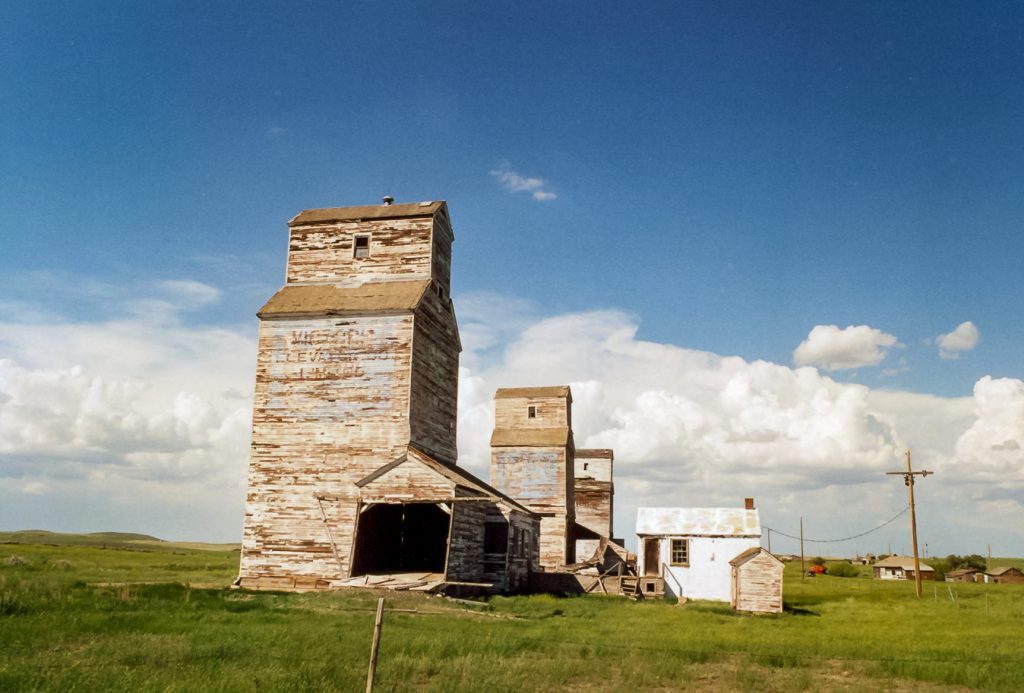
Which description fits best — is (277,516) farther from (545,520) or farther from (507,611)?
(545,520)

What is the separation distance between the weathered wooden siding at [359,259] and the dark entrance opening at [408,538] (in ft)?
30.7

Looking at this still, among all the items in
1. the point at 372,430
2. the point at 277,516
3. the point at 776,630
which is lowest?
the point at 776,630

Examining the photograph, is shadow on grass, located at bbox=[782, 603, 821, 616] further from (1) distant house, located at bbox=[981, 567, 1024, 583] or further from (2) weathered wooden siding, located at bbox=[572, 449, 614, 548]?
(1) distant house, located at bbox=[981, 567, 1024, 583]

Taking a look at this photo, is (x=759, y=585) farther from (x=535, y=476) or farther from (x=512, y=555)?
(x=535, y=476)

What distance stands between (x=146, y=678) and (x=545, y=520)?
35.8 meters

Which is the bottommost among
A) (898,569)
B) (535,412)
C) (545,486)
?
(898,569)

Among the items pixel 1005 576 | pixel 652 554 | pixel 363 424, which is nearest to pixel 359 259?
pixel 363 424

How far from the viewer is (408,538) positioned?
110 feet

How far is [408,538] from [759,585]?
48.8 ft

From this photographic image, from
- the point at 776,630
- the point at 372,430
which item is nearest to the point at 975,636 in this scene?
the point at 776,630

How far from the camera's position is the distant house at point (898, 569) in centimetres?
9684

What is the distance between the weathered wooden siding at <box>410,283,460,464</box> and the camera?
29.5m

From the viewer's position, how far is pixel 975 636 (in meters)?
23.0

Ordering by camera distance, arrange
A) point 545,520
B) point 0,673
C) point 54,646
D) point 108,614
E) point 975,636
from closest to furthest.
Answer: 1. point 0,673
2. point 54,646
3. point 108,614
4. point 975,636
5. point 545,520
